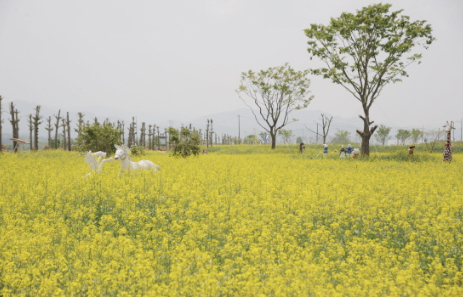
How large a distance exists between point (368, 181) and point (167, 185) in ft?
25.9

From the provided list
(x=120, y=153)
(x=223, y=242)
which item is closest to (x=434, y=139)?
(x=120, y=153)

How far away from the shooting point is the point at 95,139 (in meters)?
22.4

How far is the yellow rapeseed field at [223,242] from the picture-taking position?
425 cm

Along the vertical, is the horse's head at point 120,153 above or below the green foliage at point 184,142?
below

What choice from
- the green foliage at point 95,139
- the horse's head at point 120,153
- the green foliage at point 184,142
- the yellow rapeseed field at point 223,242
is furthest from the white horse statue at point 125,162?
the green foliage at point 95,139

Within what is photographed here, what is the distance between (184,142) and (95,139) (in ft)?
23.1

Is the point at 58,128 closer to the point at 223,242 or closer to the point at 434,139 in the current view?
the point at 223,242

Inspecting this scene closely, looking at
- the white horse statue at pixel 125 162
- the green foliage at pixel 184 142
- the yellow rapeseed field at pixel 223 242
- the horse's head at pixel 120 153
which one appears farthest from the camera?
the green foliage at pixel 184 142

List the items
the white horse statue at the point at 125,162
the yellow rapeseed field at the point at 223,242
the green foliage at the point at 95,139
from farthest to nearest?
the green foliage at the point at 95,139, the white horse statue at the point at 125,162, the yellow rapeseed field at the point at 223,242

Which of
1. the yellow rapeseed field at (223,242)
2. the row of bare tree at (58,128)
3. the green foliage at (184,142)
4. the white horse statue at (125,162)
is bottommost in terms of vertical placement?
the yellow rapeseed field at (223,242)

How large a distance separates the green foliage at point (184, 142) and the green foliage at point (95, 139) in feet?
14.1

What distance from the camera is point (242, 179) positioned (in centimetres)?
1177

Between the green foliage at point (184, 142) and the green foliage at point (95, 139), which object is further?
the green foliage at point (95, 139)

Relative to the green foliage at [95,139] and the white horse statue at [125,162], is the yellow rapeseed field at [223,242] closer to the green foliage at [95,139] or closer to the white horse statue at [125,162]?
the white horse statue at [125,162]
